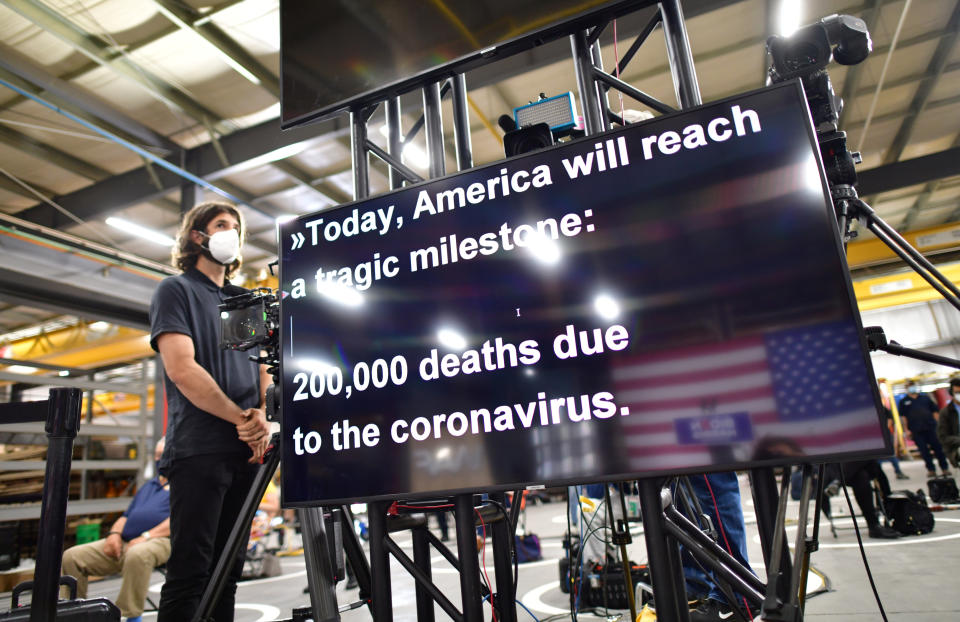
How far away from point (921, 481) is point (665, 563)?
831cm

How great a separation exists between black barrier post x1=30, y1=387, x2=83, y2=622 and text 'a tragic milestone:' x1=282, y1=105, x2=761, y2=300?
56cm

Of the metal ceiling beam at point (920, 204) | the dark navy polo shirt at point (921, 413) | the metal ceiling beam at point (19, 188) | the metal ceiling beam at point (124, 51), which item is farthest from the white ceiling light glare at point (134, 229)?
the metal ceiling beam at point (920, 204)

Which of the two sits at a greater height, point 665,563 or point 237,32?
point 237,32

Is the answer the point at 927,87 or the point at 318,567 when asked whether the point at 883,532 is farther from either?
the point at 927,87

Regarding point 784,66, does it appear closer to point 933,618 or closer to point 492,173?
point 492,173

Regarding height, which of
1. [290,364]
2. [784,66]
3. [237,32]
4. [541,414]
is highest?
[237,32]

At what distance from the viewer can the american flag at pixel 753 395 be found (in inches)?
38.4

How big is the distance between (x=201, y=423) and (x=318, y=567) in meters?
0.56

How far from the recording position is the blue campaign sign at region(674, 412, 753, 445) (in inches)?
40.0

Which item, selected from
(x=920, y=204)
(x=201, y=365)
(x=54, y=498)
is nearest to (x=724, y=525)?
(x=201, y=365)

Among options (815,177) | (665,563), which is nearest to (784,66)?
(815,177)

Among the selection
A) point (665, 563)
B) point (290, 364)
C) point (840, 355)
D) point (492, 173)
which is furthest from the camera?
point (290, 364)

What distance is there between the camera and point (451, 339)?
127 cm

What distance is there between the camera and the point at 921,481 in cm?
716
